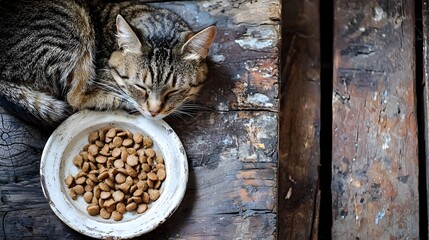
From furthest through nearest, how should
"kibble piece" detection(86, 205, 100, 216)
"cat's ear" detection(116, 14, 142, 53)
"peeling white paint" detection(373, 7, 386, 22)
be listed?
1. "peeling white paint" detection(373, 7, 386, 22)
2. "kibble piece" detection(86, 205, 100, 216)
3. "cat's ear" detection(116, 14, 142, 53)

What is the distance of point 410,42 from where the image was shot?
2.52 meters

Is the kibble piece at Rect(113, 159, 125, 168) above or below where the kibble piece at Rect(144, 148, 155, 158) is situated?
below

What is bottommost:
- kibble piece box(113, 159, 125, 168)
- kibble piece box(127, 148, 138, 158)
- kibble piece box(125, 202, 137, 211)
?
kibble piece box(125, 202, 137, 211)

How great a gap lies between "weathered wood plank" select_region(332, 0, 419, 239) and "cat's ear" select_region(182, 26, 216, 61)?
51 centimetres

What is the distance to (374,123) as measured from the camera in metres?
2.49

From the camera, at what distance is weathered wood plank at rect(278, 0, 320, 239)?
2.47m

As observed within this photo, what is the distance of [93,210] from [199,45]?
58cm

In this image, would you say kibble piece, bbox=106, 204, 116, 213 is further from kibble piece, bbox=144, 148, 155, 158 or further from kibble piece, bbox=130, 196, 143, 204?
kibble piece, bbox=144, 148, 155, 158

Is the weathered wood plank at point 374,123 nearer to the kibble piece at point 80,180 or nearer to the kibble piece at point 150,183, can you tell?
the kibble piece at point 150,183

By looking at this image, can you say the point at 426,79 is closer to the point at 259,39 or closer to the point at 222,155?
the point at 259,39

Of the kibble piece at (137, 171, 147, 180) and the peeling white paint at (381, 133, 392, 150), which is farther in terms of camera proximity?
the peeling white paint at (381, 133, 392, 150)

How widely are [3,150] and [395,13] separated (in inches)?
52.7

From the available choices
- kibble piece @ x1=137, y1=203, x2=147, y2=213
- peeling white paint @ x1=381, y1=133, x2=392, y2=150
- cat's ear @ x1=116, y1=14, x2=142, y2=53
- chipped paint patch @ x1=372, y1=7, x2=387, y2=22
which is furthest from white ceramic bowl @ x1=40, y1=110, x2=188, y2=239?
chipped paint patch @ x1=372, y1=7, x2=387, y2=22

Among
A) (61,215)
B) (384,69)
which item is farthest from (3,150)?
(384,69)
